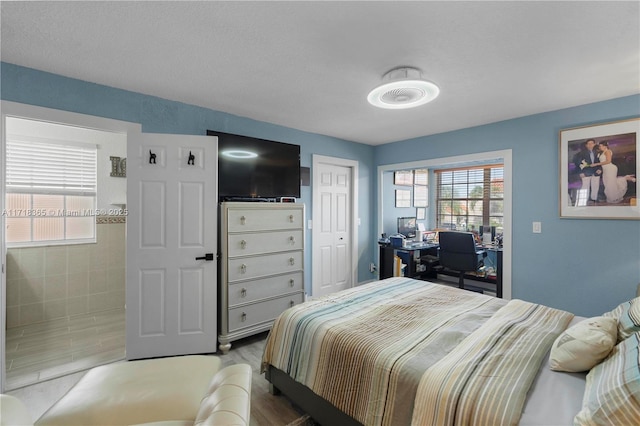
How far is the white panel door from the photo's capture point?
4.12 meters

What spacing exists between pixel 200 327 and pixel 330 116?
260 cm

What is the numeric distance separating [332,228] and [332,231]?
46mm

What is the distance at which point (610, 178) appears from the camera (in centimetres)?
272

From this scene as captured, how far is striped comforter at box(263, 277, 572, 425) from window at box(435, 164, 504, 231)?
3622 mm

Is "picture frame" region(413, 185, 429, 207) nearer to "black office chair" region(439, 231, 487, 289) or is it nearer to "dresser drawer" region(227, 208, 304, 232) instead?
"black office chair" region(439, 231, 487, 289)

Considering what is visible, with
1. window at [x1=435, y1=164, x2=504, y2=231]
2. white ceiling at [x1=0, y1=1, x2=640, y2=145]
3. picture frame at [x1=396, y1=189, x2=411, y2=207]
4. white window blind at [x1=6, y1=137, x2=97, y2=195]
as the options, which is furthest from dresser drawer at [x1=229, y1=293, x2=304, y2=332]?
window at [x1=435, y1=164, x2=504, y2=231]

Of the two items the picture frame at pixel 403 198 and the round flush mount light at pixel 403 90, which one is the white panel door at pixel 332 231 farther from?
the round flush mount light at pixel 403 90

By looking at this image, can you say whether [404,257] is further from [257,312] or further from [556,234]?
[257,312]

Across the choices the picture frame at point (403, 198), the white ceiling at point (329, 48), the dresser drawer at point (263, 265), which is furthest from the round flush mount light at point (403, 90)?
the picture frame at point (403, 198)

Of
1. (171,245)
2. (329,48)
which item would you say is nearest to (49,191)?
(171,245)

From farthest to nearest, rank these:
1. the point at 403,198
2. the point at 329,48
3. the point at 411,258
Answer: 1. the point at 403,198
2. the point at 411,258
3. the point at 329,48

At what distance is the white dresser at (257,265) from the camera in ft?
8.97

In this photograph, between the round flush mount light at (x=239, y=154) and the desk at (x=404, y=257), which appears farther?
the desk at (x=404, y=257)

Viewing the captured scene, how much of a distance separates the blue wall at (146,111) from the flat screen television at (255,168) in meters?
0.27
